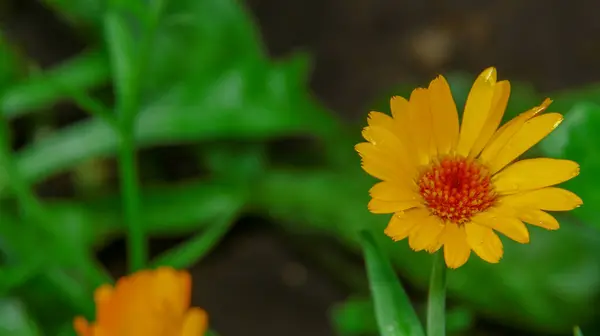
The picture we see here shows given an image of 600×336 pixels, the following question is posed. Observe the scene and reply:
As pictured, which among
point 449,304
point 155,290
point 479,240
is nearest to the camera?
point 479,240

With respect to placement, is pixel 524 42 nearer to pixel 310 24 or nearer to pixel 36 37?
pixel 310 24

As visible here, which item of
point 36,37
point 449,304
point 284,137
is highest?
point 36,37

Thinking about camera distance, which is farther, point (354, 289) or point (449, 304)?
point (354, 289)

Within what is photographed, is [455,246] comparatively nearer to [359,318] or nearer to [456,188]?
[456,188]

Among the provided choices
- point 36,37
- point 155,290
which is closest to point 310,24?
point 36,37

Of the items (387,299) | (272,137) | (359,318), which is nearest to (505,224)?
(387,299)

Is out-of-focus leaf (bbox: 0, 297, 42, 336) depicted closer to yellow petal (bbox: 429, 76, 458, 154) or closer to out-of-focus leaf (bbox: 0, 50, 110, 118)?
out-of-focus leaf (bbox: 0, 50, 110, 118)
